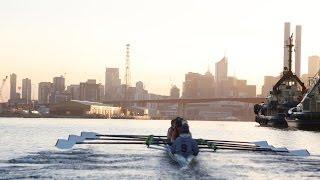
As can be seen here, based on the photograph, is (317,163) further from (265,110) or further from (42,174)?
(265,110)

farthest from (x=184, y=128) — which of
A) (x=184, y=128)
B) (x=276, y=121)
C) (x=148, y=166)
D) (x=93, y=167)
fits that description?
(x=276, y=121)

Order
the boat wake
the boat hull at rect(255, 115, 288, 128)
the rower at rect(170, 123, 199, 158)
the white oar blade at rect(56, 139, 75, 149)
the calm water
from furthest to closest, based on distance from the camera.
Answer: the boat hull at rect(255, 115, 288, 128)
the white oar blade at rect(56, 139, 75, 149)
the rower at rect(170, 123, 199, 158)
the calm water
the boat wake

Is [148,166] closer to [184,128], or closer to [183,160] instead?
[183,160]

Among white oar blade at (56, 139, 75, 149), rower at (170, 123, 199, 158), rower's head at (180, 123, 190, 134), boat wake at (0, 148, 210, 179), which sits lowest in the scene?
boat wake at (0, 148, 210, 179)

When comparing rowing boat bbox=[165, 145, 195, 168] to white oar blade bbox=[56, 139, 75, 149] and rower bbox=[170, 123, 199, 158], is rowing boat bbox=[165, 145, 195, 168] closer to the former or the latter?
rower bbox=[170, 123, 199, 158]

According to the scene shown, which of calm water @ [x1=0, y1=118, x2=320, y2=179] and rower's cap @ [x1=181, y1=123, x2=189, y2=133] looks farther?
rower's cap @ [x1=181, y1=123, x2=189, y2=133]

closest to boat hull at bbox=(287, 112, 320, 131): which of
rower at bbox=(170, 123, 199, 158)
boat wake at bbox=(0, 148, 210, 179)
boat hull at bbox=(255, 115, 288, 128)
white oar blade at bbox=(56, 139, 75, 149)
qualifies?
boat hull at bbox=(255, 115, 288, 128)

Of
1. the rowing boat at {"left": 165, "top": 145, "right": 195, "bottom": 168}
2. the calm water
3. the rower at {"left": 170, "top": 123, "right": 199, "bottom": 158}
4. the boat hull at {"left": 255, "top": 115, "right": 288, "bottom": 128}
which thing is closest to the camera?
the calm water

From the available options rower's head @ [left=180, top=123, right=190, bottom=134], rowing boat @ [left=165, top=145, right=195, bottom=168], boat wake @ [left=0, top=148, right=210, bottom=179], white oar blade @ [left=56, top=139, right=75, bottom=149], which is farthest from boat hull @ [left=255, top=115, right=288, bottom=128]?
rower's head @ [left=180, top=123, right=190, bottom=134]

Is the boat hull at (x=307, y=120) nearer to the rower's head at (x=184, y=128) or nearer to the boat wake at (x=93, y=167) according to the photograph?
the boat wake at (x=93, y=167)

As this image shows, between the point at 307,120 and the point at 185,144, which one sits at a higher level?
the point at 307,120

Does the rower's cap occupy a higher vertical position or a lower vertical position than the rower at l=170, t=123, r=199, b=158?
higher

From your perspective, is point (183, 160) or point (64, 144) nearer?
point (183, 160)

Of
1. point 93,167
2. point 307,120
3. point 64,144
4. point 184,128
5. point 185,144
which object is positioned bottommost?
point 93,167
